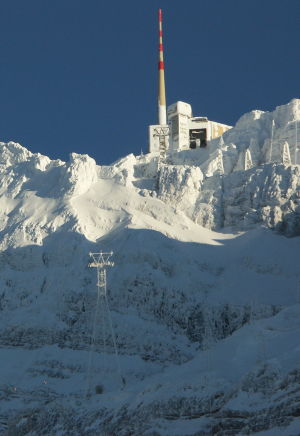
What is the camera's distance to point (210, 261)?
17375 centimetres

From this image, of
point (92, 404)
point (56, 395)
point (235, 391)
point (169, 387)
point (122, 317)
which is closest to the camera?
point (235, 391)

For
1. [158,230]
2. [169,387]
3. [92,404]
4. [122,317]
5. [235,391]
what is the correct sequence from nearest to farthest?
[235,391], [169,387], [92,404], [122,317], [158,230]

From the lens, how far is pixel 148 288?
6535 inches

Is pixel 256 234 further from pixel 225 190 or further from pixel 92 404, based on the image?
pixel 92 404

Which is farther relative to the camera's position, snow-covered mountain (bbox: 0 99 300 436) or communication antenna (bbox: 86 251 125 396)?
communication antenna (bbox: 86 251 125 396)

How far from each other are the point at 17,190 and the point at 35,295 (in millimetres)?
32060

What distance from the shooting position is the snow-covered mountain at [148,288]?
13086 centimetres

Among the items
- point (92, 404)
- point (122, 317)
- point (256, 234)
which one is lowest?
point (92, 404)

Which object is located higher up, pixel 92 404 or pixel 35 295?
pixel 35 295

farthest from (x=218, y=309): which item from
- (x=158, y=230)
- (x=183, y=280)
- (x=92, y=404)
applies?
(x=92, y=404)

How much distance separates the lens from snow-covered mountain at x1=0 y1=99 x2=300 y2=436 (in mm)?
130862

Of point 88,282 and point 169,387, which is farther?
point 88,282

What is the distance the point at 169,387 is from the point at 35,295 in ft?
153

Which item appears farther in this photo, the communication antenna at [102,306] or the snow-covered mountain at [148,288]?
the communication antenna at [102,306]
